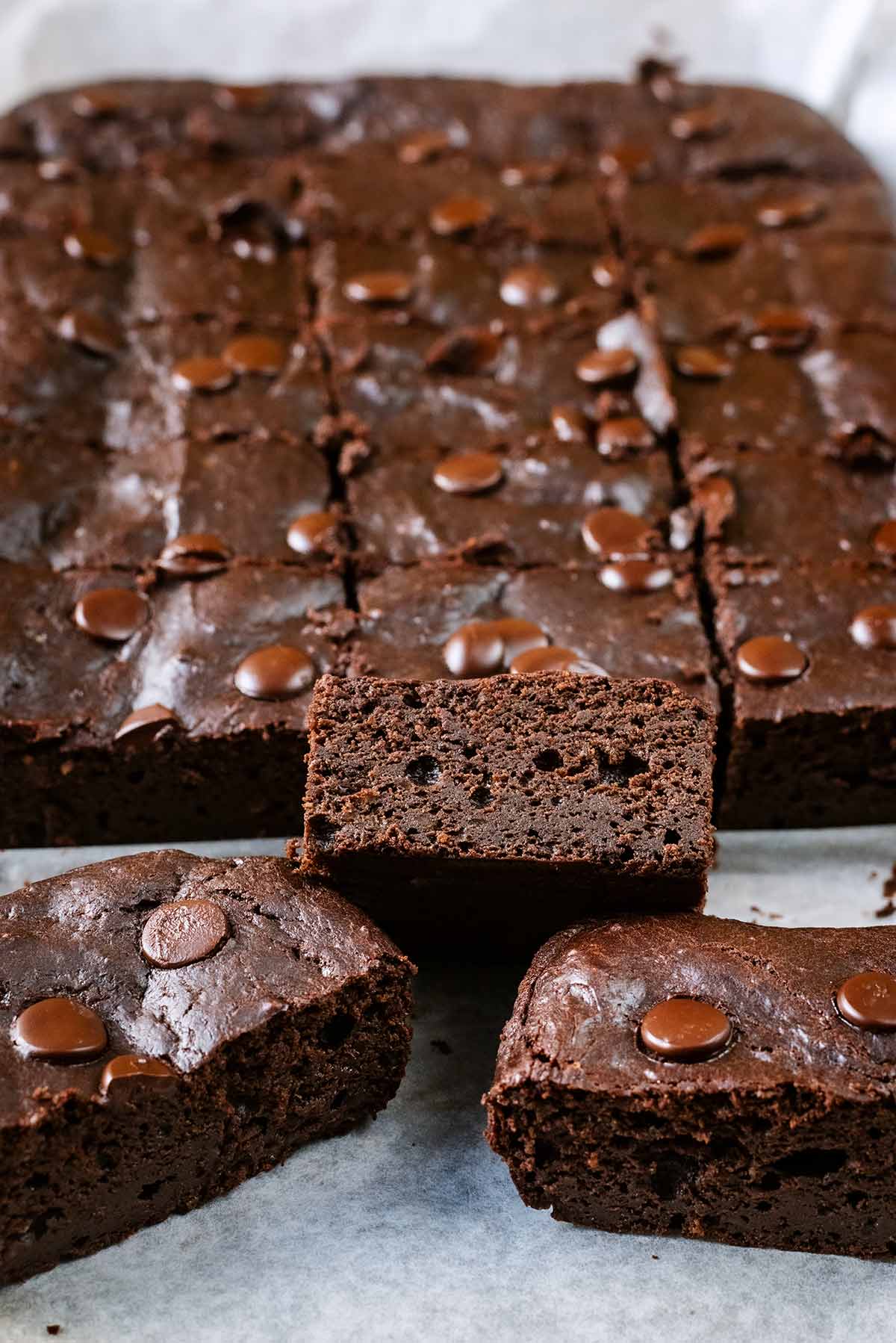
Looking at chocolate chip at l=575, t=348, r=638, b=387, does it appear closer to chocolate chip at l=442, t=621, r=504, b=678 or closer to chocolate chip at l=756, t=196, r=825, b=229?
chocolate chip at l=756, t=196, r=825, b=229

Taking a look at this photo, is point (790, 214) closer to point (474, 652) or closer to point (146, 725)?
point (474, 652)

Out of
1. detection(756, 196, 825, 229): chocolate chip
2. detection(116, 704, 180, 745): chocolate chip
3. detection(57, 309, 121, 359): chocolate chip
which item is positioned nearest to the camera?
detection(116, 704, 180, 745): chocolate chip

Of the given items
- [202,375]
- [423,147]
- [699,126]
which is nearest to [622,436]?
[202,375]

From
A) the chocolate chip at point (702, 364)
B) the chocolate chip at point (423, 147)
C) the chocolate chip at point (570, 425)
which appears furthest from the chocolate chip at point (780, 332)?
the chocolate chip at point (423, 147)

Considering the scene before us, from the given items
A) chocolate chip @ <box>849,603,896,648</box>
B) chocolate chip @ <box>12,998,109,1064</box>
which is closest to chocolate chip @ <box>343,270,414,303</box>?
chocolate chip @ <box>849,603,896,648</box>

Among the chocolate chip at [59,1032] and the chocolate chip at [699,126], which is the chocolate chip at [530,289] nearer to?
the chocolate chip at [699,126]

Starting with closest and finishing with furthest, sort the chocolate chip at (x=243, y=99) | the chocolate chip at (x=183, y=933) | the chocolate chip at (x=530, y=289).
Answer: the chocolate chip at (x=183, y=933) < the chocolate chip at (x=530, y=289) < the chocolate chip at (x=243, y=99)
